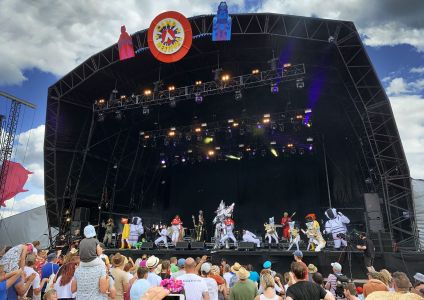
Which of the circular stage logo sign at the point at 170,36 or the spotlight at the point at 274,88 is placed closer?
the circular stage logo sign at the point at 170,36

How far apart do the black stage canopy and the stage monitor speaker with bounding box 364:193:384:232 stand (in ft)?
2.23

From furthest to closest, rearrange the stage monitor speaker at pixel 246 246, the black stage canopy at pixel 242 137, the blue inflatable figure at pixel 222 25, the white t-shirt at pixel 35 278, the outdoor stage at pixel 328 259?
the black stage canopy at pixel 242 137 → the blue inflatable figure at pixel 222 25 → the stage monitor speaker at pixel 246 246 → the outdoor stage at pixel 328 259 → the white t-shirt at pixel 35 278

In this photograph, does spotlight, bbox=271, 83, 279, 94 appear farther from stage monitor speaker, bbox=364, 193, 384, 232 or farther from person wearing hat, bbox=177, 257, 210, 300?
person wearing hat, bbox=177, 257, 210, 300

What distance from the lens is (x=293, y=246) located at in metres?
14.1

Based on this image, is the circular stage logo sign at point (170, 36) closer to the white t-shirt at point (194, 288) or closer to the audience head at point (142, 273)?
the audience head at point (142, 273)

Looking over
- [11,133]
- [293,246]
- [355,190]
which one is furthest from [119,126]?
[355,190]

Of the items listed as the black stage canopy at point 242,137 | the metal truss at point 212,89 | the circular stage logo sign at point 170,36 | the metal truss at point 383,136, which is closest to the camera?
the metal truss at point 383,136

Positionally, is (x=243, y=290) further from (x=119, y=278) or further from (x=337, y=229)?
(x=337, y=229)

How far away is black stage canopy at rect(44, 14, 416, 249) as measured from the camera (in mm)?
13516

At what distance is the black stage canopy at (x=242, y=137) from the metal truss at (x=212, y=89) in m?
0.36

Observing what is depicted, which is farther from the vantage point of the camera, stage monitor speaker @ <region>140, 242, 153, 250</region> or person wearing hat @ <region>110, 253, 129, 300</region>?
stage monitor speaker @ <region>140, 242, 153, 250</region>

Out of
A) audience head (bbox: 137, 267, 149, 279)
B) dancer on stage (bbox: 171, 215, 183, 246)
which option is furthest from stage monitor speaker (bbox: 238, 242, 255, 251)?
audience head (bbox: 137, 267, 149, 279)

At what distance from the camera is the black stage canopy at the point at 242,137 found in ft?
44.3

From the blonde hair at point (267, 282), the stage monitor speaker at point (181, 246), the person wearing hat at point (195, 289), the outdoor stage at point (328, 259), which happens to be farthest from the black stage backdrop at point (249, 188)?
the person wearing hat at point (195, 289)
